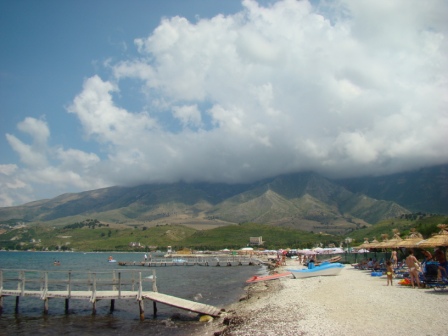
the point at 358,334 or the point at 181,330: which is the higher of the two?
the point at 358,334

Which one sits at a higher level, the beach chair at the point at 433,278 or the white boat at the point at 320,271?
the beach chair at the point at 433,278

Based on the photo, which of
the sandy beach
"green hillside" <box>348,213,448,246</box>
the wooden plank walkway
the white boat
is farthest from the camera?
"green hillside" <box>348,213,448,246</box>

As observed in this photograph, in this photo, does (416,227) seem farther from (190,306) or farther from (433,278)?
(190,306)

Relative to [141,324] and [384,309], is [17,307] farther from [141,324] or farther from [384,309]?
[384,309]

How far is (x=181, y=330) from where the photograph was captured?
22.6 meters

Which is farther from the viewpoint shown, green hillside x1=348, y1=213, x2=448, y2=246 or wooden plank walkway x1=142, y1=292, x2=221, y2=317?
green hillside x1=348, y1=213, x2=448, y2=246

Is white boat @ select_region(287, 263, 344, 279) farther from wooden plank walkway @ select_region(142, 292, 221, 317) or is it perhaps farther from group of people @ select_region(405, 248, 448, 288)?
wooden plank walkway @ select_region(142, 292, 221, 317)

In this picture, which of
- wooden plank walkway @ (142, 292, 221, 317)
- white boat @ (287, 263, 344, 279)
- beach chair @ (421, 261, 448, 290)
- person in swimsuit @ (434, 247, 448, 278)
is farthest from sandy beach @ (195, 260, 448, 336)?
white boat @ (287, 263, 344, 279)

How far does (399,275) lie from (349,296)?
35.8 feet

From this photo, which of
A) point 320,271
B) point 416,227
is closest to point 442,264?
point 320,271

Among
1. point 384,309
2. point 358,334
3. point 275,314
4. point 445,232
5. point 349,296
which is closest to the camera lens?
point 358,334

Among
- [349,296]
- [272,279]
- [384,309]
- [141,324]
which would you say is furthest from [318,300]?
[272,279]

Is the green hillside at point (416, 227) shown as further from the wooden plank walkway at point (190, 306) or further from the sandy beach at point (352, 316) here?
the wooden plank walkway at point (190, 306)

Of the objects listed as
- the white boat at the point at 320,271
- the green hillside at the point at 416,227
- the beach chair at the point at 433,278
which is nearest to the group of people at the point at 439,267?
the beach chair at the point at 433,278
